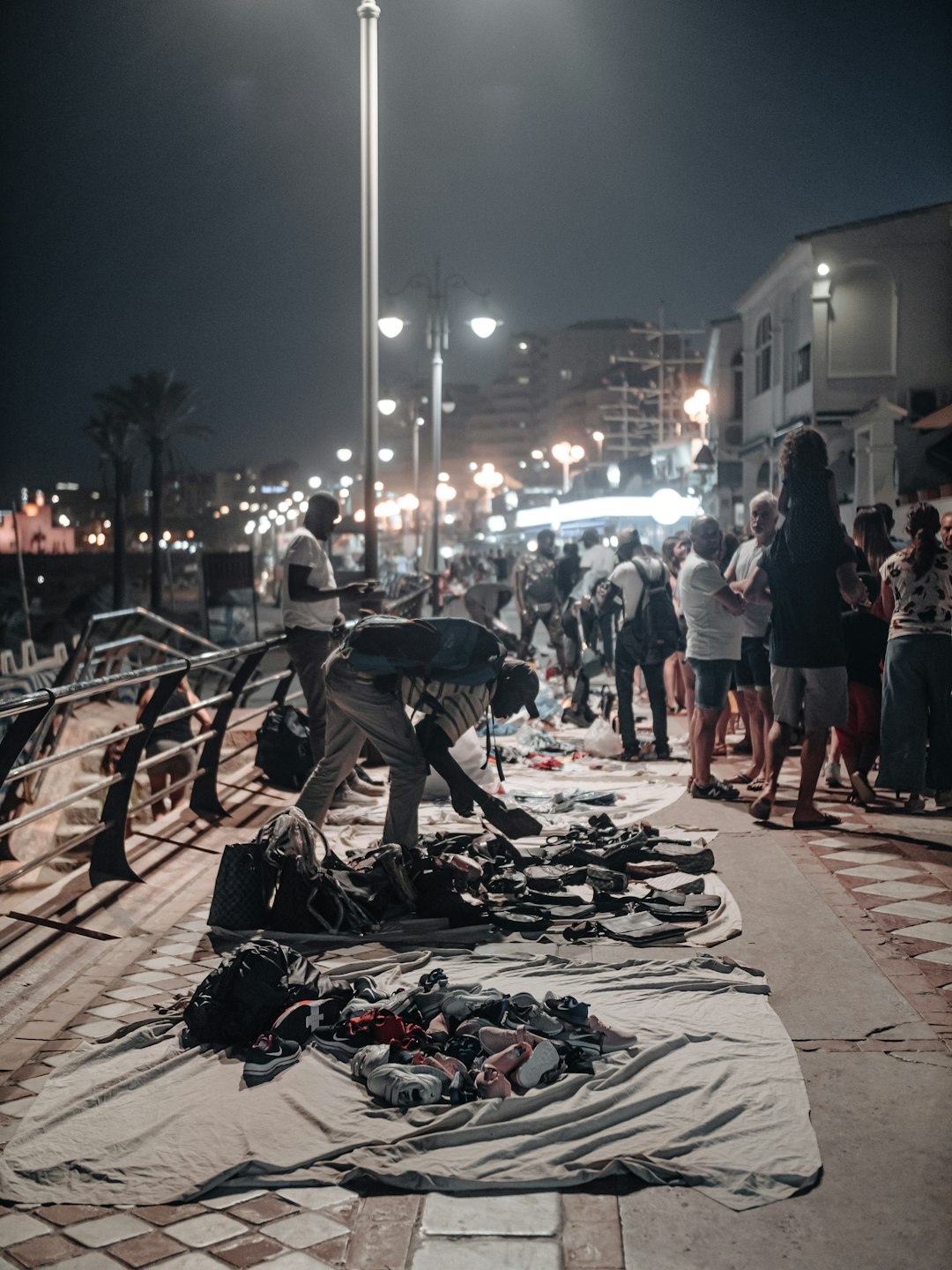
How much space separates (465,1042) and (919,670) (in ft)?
17.1

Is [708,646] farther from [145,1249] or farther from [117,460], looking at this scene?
[117,460]

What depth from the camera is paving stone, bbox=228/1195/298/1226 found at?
3.23 metres

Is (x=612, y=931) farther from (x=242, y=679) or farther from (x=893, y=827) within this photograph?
(x=242, y=679)

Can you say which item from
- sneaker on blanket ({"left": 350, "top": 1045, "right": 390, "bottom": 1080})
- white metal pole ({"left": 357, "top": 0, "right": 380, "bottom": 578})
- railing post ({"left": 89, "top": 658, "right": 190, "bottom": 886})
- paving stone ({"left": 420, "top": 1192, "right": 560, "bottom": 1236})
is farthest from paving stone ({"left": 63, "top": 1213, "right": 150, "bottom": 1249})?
white metal pole ({"left": 357, "top": 0, "right": 380, "bottom": 578})

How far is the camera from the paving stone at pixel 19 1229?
3.14m

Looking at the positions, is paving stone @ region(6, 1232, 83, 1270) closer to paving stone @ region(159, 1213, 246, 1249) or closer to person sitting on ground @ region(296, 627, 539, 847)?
paving stone @ region(159, 1213, 246, 1249)

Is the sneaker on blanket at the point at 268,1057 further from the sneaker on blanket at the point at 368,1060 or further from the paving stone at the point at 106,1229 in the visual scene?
the paving stone at the point at 106,1229

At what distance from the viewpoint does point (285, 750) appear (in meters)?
9.89

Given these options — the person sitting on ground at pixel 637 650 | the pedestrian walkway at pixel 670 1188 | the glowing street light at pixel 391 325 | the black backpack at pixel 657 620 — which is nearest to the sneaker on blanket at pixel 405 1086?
the pedestrian walkway at pixel 670 1188

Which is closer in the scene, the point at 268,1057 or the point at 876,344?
the point at 268,1057

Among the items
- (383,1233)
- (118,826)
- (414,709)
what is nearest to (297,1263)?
(383,1233)

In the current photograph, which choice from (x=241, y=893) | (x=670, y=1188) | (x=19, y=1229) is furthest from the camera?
(x=241, y=893)

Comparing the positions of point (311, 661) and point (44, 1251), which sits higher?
point (311, 661)

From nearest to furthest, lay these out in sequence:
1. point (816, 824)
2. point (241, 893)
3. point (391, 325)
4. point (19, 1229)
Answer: point (19, 1229) < point (241, 893) < point (816, 824) < point (391, 325)
